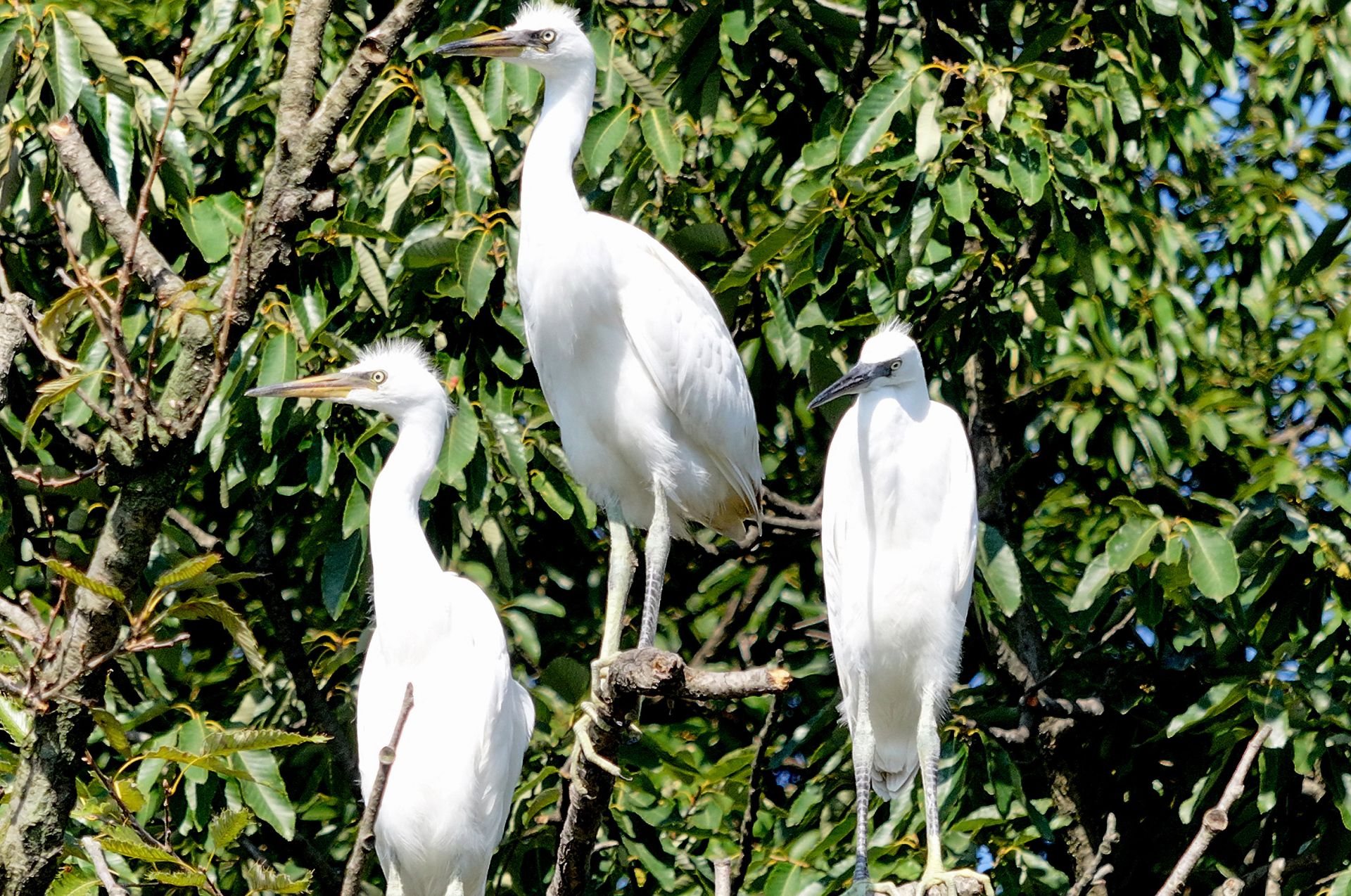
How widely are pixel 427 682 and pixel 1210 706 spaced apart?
2.09m

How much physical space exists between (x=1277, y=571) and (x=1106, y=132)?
1.44 metres

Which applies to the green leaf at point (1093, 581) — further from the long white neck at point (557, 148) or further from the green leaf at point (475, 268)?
the green leaf at point (475, 268)

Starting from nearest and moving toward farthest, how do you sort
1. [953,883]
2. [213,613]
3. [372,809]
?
[372,809]
[213,613]
[953,883]

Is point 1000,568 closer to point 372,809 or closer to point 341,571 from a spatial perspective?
point 341,571

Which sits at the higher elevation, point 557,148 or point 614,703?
point 557,148

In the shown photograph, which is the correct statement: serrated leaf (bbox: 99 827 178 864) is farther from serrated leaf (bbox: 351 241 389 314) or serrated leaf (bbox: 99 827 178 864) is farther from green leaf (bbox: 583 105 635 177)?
green leaf (bbox: 583 105 635 177)

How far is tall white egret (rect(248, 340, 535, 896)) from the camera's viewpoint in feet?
12.9

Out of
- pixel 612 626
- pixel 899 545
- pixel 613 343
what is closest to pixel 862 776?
pixel 899 545

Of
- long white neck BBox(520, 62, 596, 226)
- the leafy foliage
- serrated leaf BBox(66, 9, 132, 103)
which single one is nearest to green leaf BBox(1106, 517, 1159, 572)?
the leafy foliage

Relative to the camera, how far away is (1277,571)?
14.1 ft

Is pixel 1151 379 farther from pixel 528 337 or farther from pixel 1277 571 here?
pixel 528 337

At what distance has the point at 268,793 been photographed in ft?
12.7

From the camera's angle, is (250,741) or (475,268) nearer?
(250,741)

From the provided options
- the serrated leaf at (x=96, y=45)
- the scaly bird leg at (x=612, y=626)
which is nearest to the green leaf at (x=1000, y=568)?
the scaly bird leg at (x=612, y=626)
